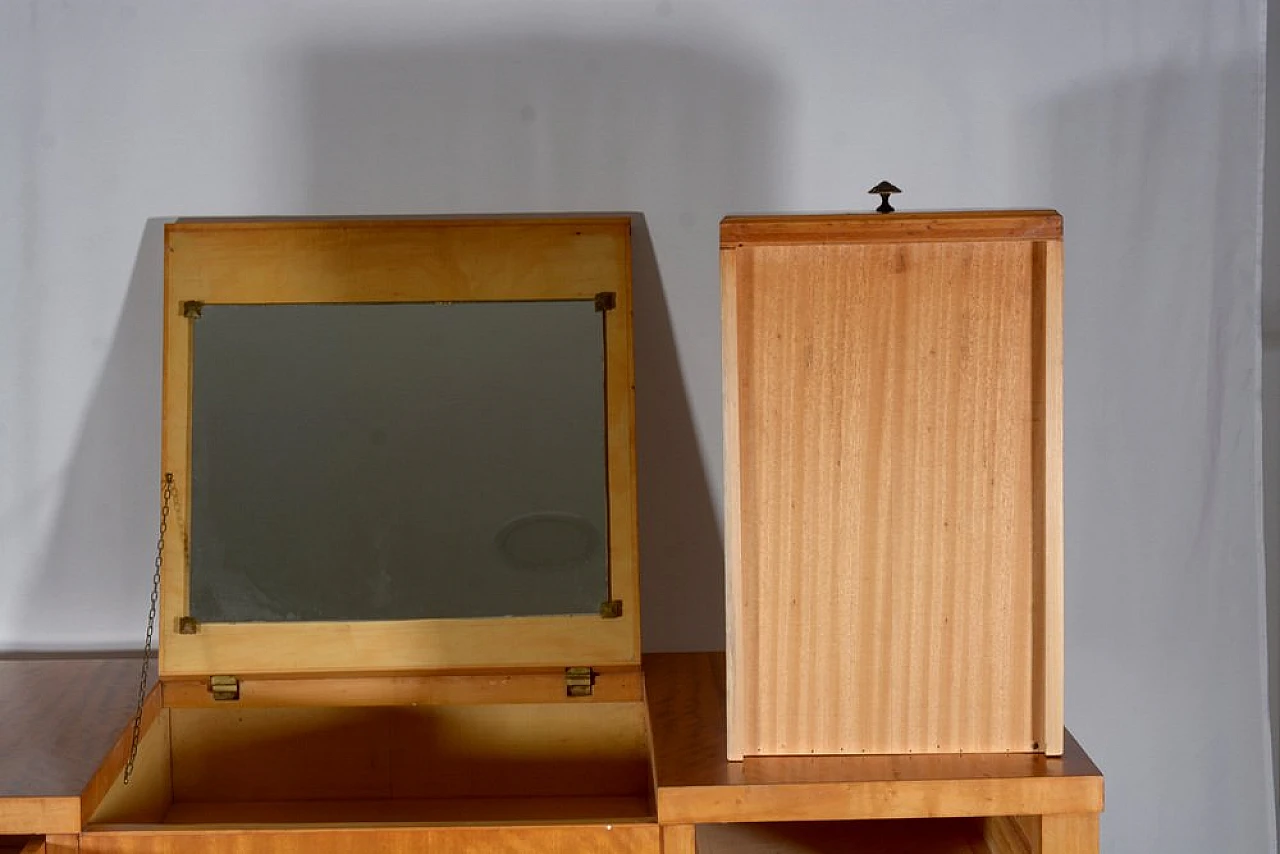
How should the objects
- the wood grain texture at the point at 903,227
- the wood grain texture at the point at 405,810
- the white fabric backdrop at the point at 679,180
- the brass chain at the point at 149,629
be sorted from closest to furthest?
the wood grain texture at the point at 903,227, the brass chain at the point at 149,629, the wood grain texture at the point at 405,810, the white fabric backdrop at the point at 679,180

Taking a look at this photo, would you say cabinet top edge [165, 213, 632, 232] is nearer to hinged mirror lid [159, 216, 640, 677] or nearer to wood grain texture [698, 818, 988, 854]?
hinged mirror lid [159, 216, 640, 677]

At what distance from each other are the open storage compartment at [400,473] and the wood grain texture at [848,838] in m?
0.16

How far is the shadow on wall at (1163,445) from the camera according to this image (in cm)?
190

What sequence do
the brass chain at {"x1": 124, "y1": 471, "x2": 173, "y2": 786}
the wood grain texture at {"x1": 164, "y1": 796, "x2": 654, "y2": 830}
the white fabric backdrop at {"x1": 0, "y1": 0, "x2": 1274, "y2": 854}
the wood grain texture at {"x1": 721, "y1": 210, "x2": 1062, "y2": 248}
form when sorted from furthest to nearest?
the white fabric backdrop at {"x1": 0, "y1": 0, "x2": 1274, "y2": 854} → the wood grain texture at {"x1": 164, "y1": 796, "x2": 654, "y2": 830} → the brass chain at {"x1": 124, "y1": 471, "x2": 173, "y2": 786} → the wood grain texture at {"x1": 721, "y1": 210, "x2": 1062, "y2": 248}

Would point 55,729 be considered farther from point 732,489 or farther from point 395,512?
point 732,489

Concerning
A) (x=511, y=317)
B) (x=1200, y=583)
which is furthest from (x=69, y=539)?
(x=1200, y=583)

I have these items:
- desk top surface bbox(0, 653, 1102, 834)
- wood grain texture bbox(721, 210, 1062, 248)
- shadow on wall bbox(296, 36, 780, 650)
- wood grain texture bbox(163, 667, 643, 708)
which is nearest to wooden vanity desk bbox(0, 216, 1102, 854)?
wood grain texture bbox(163, 667, 643, 708)

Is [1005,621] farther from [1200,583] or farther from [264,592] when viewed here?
[264,592]

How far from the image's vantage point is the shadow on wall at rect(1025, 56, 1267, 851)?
1.90 meters

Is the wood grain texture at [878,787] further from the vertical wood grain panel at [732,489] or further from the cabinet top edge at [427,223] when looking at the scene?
the cabinet top edge at [427,223]

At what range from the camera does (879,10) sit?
1873mm

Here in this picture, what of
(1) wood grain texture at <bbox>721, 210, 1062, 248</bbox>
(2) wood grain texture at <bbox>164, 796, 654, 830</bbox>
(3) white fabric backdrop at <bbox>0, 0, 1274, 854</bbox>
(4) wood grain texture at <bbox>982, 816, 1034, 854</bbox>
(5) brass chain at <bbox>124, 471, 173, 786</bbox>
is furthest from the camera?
(3) white fabric backdrop at <bbox>0, 0, 1274, 854</bbox>

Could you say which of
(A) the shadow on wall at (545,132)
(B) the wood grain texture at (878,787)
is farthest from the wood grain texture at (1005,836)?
(A) the shadow on wall at (545,132)

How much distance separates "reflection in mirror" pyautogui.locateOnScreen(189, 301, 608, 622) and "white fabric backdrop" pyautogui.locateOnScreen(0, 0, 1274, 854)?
0.19m
